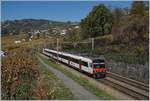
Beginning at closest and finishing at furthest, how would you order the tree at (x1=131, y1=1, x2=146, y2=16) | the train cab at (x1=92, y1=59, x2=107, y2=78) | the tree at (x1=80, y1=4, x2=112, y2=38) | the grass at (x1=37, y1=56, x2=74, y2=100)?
the grass at (x1=37, y1=56, x2=74, y2=100) < the train cab at (x1=92, y1=59, x2=107, y2=78) < the tree at (x1=131, y1=1, x2=146, y2=16) < the tree at (x1=80, y1=4, x2=112, y2=38)

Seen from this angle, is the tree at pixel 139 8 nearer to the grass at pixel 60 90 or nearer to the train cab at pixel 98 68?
the train cab at pixel 98 68

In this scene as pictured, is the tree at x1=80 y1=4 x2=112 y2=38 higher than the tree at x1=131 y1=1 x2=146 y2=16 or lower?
lower

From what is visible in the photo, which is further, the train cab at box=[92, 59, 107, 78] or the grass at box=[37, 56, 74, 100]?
the train cab at box=[92, 59, 107, 78]

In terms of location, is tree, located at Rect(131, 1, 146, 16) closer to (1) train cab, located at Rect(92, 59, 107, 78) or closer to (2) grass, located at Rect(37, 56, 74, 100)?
(1) train cab, located at Rect(92, 59, 107, 78)

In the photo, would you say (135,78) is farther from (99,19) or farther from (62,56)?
(99,19)

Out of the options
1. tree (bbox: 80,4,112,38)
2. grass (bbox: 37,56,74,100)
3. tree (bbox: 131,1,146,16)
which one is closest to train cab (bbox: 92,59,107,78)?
grass (bbox: 37,56,74,100)

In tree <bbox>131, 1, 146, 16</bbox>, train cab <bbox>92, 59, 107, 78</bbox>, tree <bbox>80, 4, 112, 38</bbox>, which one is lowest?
train cab <bbox>92, 59, 107, 78</bbox>

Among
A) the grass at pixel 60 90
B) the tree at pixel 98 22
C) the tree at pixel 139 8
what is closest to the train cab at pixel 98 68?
the grass at pixel 60 90

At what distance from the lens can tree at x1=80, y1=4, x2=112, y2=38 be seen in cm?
10656

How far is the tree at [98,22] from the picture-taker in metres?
107

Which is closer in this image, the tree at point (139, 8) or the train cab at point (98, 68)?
the train cab at point (98, 68)

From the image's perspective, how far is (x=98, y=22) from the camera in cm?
10612

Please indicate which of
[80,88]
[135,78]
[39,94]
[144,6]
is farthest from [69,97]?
[144,6]

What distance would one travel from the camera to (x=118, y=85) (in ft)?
110
